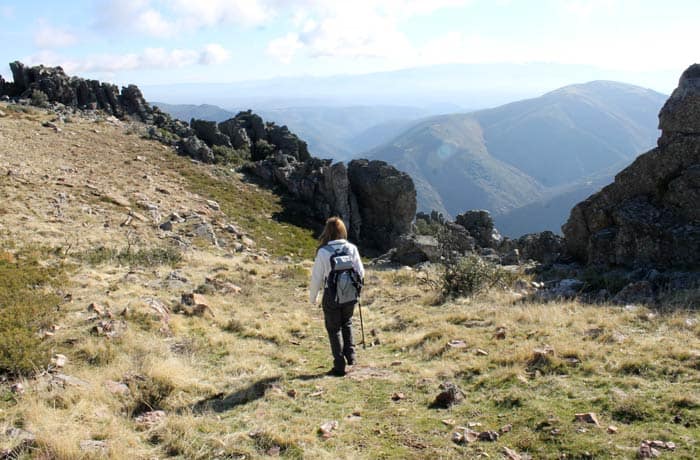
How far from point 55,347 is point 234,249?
17.9 metres

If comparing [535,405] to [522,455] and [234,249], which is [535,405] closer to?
[522,455]

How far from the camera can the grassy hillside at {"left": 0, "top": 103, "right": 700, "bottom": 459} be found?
17.9ft

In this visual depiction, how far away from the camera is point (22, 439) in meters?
5.19

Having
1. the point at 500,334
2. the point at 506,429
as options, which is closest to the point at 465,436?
the point at 506,429

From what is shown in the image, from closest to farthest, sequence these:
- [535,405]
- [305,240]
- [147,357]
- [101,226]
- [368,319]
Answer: [535,405] < [147,357] < [368,319] < [101,226] < [305,240]

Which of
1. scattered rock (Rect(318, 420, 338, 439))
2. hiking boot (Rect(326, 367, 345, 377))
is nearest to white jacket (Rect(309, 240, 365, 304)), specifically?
hiking boot (Rect(326, 367, 345, 377))

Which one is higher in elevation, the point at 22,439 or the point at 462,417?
the point at 22,439

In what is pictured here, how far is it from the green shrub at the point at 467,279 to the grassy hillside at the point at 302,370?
844mm

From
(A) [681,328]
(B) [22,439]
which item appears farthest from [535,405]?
(B) [22,439]

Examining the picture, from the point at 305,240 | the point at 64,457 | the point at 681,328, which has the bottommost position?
the point at 305,240

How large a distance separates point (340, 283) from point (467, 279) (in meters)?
7.94

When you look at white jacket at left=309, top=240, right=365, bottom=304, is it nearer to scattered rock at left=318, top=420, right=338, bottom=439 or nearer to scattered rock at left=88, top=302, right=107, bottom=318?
scattered rock at left=318, top=420, right=338, bottom=439

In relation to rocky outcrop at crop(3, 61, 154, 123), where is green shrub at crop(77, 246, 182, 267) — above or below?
below

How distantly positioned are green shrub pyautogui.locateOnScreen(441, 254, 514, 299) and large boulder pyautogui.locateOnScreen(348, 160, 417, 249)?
22.9 metres
